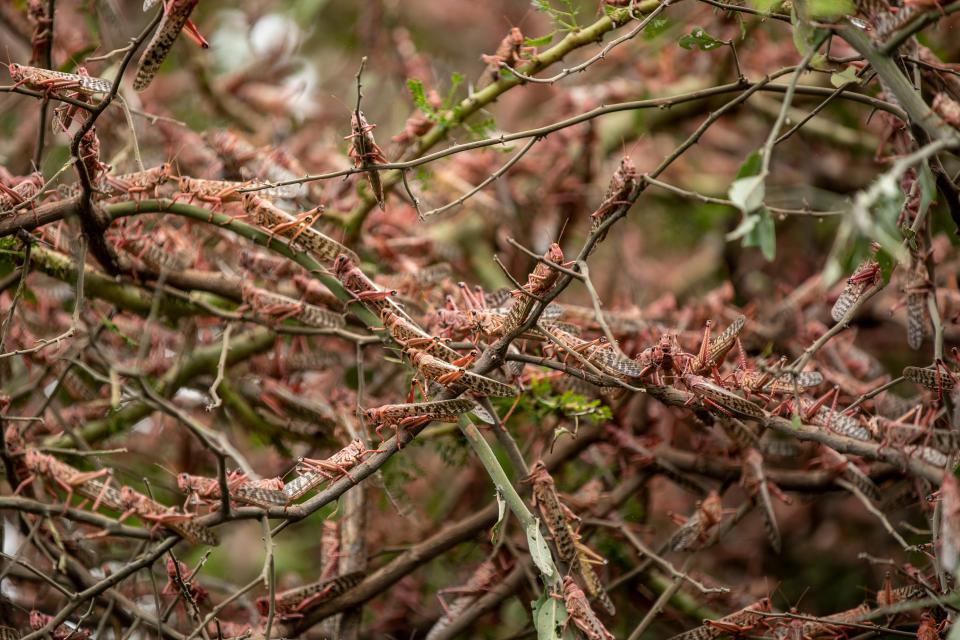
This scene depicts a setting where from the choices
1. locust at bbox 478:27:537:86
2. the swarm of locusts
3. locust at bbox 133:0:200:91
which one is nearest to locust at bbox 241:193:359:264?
the swarm of locusts

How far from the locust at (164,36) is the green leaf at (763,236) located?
2.95ft

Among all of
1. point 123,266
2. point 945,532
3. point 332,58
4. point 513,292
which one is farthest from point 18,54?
point 945,532

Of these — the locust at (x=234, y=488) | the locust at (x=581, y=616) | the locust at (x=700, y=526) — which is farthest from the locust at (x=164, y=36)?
the locust at (x=700, y=526)

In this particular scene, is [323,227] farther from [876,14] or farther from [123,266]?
[876,14]

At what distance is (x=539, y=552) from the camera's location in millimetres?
1317

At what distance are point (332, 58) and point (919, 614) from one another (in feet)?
12.3

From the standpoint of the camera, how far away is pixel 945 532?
3.61 feet

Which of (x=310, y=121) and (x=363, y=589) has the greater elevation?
(x=310, y=121)

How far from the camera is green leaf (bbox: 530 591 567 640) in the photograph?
130 cm

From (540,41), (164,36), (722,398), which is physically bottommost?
(722,398)

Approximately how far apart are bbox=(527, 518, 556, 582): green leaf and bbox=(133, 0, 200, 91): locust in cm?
96

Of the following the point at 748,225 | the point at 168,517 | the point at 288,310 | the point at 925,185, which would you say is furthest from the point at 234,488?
the point at 925,185

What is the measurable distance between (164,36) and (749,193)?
93 centimetres

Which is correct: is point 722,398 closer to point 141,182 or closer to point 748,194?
point 748,194
